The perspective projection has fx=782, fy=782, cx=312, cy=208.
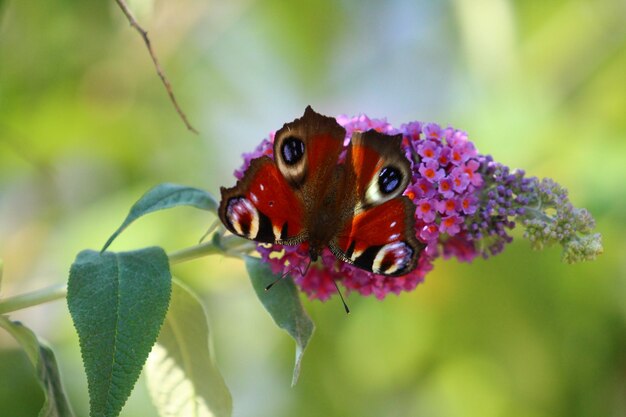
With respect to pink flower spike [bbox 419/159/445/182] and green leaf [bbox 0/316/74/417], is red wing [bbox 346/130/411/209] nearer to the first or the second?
pink flower spike [bbox 419/159/445/182]

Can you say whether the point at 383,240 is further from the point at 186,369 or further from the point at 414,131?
the point at 186,369

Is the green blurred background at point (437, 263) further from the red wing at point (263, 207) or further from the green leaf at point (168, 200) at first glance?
the red wing at point (263, 207)

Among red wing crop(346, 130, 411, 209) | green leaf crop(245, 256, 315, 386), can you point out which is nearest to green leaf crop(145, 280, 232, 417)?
green leaf crop(245, 256, 315, 386)

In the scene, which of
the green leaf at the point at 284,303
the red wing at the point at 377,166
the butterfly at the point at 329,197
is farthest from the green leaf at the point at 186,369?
the red wing at the point at 377,166

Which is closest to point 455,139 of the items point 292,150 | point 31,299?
point 292,150

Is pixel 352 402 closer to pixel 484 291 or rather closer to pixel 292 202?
pixel 484 291

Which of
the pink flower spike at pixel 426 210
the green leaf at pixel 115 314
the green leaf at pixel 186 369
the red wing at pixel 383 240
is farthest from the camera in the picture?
the green leaf at pixel 186 369
